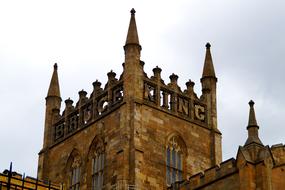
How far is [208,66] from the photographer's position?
182 feet

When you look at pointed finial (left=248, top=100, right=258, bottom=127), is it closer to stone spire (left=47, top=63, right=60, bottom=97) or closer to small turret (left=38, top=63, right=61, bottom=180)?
small turret (left=38, top=63, right=61, bottom=180)

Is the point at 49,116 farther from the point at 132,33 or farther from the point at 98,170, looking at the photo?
the point at 132,33

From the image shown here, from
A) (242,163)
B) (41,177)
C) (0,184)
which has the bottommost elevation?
(0,184)

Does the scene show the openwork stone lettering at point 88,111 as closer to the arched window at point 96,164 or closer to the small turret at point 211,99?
the arched window at point 96,164

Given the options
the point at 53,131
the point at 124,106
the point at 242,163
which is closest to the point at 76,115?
the point at 53,131

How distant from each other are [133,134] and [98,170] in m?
3.52

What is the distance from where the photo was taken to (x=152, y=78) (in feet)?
169

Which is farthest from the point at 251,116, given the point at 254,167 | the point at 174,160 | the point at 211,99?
the point at 211,99

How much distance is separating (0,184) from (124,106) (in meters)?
17.1

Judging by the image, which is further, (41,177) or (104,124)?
(41,177)

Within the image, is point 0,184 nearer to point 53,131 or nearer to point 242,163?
point 242,163

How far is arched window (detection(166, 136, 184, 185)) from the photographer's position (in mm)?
49656

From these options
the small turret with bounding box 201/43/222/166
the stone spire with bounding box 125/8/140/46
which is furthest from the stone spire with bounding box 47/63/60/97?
the small turret with bounding box 201/43/222/166

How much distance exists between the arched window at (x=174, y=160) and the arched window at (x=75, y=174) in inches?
223
